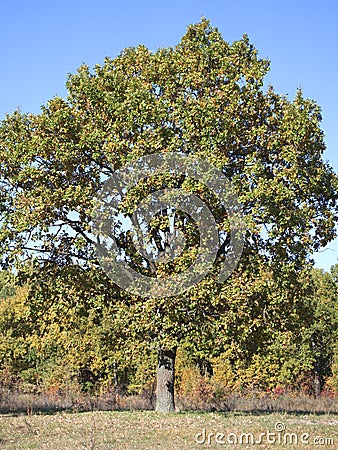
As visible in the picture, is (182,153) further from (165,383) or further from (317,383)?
(317,383)

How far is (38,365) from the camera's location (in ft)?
167

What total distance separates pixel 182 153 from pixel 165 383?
28.5 ft

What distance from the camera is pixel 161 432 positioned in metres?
14.9

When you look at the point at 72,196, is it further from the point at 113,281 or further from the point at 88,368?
the point at 88,368

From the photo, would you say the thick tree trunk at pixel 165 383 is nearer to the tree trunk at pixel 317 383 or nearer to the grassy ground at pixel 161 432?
the grassy ground at pixel 161 432

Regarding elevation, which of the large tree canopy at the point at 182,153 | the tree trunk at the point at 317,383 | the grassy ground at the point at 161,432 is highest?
the large tree canopy at the point at 182,153

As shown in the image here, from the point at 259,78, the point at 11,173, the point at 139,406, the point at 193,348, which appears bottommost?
the point at 139,406

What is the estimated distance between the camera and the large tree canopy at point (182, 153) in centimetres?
1816

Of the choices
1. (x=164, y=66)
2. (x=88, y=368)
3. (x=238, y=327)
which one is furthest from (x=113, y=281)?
(x=88, y=368)

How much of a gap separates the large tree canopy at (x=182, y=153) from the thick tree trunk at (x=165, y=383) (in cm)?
274

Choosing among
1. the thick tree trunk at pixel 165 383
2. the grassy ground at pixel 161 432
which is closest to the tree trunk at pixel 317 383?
the thick tree trunk at pixel 165 383

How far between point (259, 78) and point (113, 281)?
884 centimetres

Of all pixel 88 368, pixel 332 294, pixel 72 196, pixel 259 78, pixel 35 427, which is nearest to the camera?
pixel 35 427

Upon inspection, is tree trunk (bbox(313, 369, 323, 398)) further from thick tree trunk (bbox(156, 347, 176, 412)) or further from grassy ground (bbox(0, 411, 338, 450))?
grassy ground (bbox(0, 411, 338, 450))
